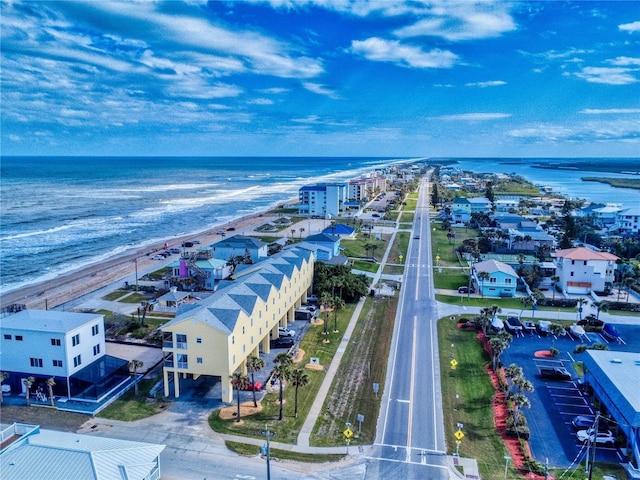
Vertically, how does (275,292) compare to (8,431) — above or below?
above

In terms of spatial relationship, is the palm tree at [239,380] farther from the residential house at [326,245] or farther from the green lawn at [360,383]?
the residential house at [326,245]

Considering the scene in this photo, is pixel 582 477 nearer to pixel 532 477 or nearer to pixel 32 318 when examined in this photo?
pixel 532 477

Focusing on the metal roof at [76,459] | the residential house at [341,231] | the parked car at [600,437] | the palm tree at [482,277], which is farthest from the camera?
the residential house at [341,231]

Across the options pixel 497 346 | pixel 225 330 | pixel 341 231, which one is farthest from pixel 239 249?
pixel 497 346

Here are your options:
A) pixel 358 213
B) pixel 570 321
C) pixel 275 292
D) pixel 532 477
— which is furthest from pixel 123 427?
pixel 358 213

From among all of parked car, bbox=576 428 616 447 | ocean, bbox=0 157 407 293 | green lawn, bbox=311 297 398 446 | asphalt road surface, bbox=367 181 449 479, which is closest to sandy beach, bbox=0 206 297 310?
ocean, bbox=0 157 407 293

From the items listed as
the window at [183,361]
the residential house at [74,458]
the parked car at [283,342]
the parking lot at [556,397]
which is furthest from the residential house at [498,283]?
the residential house at [74,458]
